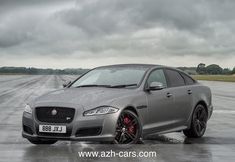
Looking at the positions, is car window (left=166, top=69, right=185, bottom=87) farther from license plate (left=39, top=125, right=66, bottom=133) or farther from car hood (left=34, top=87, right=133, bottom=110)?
license plate (left=39, top=125, right=66, bottom=133)

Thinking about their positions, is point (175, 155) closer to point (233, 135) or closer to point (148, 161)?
point (148, 161)

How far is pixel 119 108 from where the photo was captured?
8.47 m

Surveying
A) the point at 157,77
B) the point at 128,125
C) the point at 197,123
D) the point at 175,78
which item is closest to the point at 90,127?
the point at 128,125

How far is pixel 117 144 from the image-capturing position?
335 inches

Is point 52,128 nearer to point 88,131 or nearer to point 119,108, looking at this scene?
point 88,131

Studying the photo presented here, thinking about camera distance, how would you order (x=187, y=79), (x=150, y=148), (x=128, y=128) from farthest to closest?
(x=187, y=79) < (x=150, y=148) < (x=128, y=128)

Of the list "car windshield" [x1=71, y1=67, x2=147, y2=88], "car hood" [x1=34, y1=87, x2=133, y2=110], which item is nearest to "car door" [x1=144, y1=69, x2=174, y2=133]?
"car windshield" [x1=71, y1=67, x2=147, y2=88]

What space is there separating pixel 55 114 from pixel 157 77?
2.44 m

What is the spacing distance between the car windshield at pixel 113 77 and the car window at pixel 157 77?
170mm

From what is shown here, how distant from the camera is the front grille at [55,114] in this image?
8.33 metres

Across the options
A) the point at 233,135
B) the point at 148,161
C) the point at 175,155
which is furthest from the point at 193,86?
the point at 148,161

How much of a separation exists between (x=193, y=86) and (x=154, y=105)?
1.82m

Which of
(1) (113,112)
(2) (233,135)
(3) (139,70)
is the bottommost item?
(2) (233,135)

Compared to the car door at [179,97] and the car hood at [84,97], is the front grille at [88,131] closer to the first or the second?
the car hood at [84,97]
